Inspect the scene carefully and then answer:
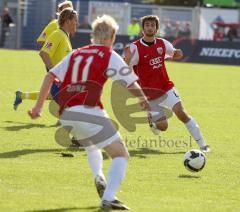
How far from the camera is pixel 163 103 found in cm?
1202

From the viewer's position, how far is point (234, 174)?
9.91 m

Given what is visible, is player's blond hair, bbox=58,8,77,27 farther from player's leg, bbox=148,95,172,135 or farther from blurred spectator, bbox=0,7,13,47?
blurred spectator, bbox=0,7,13,47

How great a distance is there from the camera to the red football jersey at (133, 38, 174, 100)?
39.4 feet

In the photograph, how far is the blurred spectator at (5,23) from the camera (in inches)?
1597

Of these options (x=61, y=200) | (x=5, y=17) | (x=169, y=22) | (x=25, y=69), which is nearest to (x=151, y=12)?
(x=169, y=22)

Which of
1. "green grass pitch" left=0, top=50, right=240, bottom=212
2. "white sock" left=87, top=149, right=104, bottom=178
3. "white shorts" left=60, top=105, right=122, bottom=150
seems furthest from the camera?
"green grass pitch" left=0, top=50, right=240, bottom=212

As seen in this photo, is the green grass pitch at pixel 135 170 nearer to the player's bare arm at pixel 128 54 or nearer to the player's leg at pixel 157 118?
the player's leg at pixel 157 118

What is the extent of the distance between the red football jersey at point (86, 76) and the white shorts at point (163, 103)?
4.23 metres

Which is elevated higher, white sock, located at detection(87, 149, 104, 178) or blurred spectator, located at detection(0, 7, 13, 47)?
white sock, located at detection(87, 149, 104, 178)

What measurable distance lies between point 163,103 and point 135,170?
7.47ft

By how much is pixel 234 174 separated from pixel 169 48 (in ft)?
9.53

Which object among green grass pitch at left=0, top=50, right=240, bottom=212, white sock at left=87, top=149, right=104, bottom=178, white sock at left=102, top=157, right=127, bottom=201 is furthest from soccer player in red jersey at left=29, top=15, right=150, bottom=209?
green grass pitch at left=0, top=50, right=240, bottom=212

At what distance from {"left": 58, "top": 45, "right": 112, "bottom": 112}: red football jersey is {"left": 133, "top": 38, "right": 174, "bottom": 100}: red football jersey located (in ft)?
14.5

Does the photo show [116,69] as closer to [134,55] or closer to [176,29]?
[134,55]
